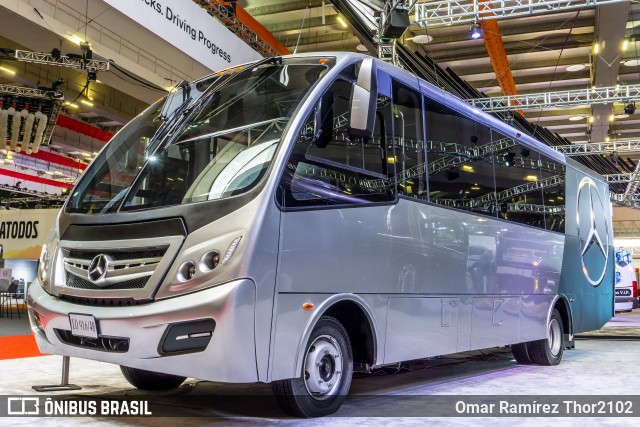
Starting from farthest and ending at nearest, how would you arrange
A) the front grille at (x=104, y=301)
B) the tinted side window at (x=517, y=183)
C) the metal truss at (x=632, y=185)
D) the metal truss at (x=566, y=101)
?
1. the metal truss at (x=632, y=185)
2. the metal truss at (x=566, y=101)
3. the tinted side window at (x=517, y=183)
4. the front grille at (x=104, y=301)

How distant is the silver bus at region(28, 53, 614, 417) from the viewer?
372cm

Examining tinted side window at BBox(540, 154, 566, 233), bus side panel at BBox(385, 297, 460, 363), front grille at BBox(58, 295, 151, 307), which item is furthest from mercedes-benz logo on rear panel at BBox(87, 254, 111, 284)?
tinted side window at BBox(540, 154, 566, 233)

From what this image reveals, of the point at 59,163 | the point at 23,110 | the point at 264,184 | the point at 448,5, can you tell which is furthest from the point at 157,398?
the point at 59,163

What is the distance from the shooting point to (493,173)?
703 cm

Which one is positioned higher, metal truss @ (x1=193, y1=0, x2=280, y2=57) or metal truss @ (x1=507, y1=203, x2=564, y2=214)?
metal truss @ (x1=193, y1=0, x2=280, y2=57)

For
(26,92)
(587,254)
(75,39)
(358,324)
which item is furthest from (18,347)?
(26,92)

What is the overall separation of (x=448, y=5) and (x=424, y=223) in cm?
836

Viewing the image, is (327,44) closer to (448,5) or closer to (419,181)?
(448,5)

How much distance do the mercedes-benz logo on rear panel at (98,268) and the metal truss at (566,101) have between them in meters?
14.7

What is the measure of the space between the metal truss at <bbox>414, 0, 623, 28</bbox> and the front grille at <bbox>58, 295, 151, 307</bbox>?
10010 mm

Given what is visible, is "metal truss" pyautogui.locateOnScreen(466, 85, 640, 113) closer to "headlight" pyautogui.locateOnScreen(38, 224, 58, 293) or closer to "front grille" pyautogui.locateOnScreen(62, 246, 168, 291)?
"headlight" pyautogui.locateOnScreen(38, 224, 58, 293)

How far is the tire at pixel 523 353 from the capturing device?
8094mm

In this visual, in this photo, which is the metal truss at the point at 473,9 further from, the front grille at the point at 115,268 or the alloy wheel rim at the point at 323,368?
the front grille at the point at 115,268

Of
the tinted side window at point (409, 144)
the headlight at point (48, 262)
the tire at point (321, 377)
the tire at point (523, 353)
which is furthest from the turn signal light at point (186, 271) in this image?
the tire at point (523, 353)
